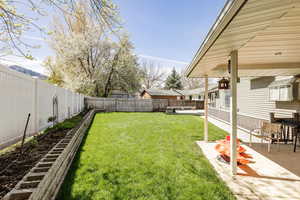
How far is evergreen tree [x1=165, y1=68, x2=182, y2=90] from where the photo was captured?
34.6 m

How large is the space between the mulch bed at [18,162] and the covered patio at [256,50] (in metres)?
3.16

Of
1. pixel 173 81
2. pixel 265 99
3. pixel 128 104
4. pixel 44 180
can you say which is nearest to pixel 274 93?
pixel 265 99

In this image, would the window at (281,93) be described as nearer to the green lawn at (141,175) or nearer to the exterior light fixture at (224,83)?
the exterior light fixture at (224,83)

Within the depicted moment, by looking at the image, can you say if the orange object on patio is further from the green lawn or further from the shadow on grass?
the shadow on grass

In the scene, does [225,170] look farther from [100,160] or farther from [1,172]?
[1,172]

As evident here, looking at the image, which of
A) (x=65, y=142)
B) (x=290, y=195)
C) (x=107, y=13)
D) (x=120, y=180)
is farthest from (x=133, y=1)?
(x=290, y=195)

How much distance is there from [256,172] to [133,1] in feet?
20.4

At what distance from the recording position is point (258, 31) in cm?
193

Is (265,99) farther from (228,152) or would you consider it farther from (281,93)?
(228,152)

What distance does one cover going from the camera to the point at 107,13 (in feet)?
11.8

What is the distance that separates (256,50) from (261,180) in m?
2.55

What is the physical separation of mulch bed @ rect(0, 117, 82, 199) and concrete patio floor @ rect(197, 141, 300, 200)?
3124mm

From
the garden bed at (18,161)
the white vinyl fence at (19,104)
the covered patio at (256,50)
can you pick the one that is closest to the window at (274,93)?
the covered patio at (256,50)

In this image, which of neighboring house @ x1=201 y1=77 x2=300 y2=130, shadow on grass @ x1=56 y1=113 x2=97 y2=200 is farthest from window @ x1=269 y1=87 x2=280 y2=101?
shadow on grass @ x1=56 y1=113 x2=97 y2=200
